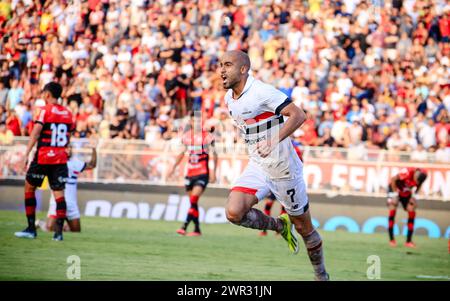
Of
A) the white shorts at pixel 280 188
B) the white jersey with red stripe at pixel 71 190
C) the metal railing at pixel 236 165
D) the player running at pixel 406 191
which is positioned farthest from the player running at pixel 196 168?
the white shorts at pixel 280 188

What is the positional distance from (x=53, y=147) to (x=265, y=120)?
20.3ft

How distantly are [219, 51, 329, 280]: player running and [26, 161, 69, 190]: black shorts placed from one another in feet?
18.9

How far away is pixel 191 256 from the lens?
15.6 meters

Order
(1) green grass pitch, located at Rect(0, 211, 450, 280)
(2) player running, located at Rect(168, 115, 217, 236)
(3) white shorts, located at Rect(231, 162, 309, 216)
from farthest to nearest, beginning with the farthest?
(2) player running, located at Rect(168, 115, 217, 236)
(1) green grass pitch, located at Rect(0, 211, 450, 280)
(3) white shorts, located at Rect(231, 162, 309, 216)

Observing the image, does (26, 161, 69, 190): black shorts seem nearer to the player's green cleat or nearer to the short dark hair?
the short dark hair

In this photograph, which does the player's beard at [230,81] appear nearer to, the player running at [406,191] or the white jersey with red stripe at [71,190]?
the white jersey with red stripe at [71,190]

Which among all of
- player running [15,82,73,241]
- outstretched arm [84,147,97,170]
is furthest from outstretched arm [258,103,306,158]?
outstretched arm [84,147,97,170]

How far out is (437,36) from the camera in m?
28.1

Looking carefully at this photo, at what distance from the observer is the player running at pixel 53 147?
16.3m

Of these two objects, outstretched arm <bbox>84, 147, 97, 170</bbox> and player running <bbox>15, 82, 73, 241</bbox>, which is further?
outstretched arm <bbox>84, 147, 97, 170</bbox>

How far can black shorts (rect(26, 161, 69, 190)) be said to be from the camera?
16562 millimetres
